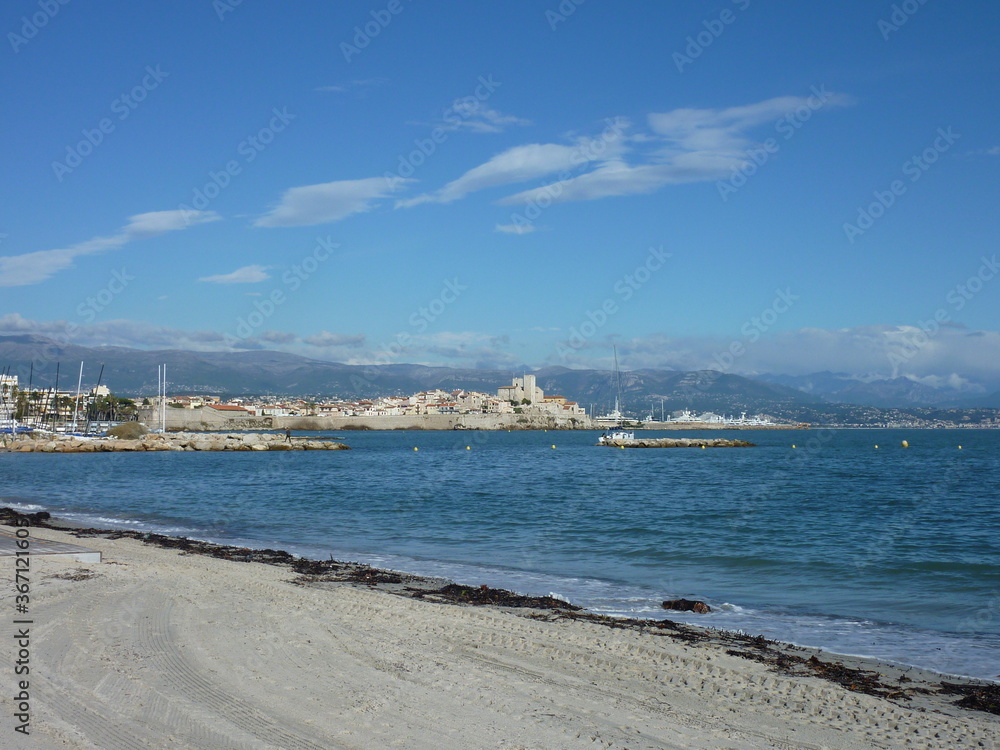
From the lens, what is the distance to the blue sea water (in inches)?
379

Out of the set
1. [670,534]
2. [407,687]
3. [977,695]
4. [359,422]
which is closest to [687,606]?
[977,695]

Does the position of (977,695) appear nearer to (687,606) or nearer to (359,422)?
(687,606)

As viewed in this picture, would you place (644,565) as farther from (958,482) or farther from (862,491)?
(958,482)

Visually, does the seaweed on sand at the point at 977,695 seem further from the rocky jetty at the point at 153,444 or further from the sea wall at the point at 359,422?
the sea wall at the point at 359,422

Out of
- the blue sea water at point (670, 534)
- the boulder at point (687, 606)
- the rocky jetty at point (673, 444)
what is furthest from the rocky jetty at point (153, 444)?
the boulder at point (687, 606)

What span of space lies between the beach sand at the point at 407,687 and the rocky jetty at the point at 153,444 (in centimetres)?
5834

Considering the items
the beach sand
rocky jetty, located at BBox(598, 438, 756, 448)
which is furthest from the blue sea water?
rocky jetty, located at BBox(598, 438, 756, 448)

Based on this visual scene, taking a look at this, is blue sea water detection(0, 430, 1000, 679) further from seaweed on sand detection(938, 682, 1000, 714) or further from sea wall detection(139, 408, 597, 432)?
sea wall detection(139, 408, 597, 432)

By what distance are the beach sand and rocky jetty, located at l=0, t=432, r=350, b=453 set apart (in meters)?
58.3

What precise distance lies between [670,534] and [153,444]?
59163 mm

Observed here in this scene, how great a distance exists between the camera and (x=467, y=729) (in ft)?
16.7

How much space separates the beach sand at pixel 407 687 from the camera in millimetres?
4996

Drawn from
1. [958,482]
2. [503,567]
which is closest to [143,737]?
[503,567]

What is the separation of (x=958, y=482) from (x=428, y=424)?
115610 millimetres
